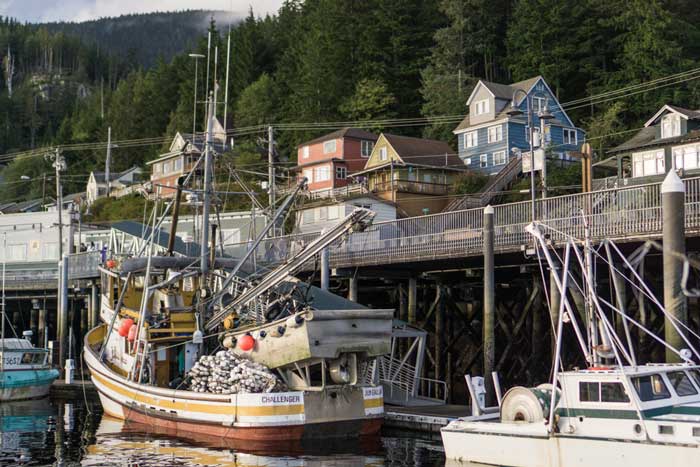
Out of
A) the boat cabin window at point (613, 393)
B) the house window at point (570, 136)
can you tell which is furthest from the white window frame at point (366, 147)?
the boat cabin window at point (613, 393)

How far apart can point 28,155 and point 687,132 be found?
4034 inches

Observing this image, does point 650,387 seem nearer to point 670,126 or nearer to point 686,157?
point 686,157

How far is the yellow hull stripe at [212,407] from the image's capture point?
80.0ft

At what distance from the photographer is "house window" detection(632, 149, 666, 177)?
46.4m

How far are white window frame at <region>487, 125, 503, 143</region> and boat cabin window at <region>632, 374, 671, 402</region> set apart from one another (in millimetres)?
52680

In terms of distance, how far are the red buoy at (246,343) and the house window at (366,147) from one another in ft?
167

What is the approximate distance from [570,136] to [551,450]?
56955 millimetres

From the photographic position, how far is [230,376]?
25.5 meters

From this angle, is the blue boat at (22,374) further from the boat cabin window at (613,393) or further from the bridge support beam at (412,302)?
the boat cabin window at (613,393)

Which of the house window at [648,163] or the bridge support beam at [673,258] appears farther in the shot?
the house window at [648,163]

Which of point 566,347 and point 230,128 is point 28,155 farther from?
point 566,347

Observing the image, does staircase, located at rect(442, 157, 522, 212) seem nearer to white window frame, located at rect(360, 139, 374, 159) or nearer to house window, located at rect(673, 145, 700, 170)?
house window, located at rect(673, 145, 700, 170)

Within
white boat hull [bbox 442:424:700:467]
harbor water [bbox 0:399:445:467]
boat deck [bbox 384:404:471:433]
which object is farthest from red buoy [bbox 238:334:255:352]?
white boat hull [bbox 442:424:700:467]

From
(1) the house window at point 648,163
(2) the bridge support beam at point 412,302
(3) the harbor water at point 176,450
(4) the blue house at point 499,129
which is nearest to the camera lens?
(3) the harbor water at point 176,450
